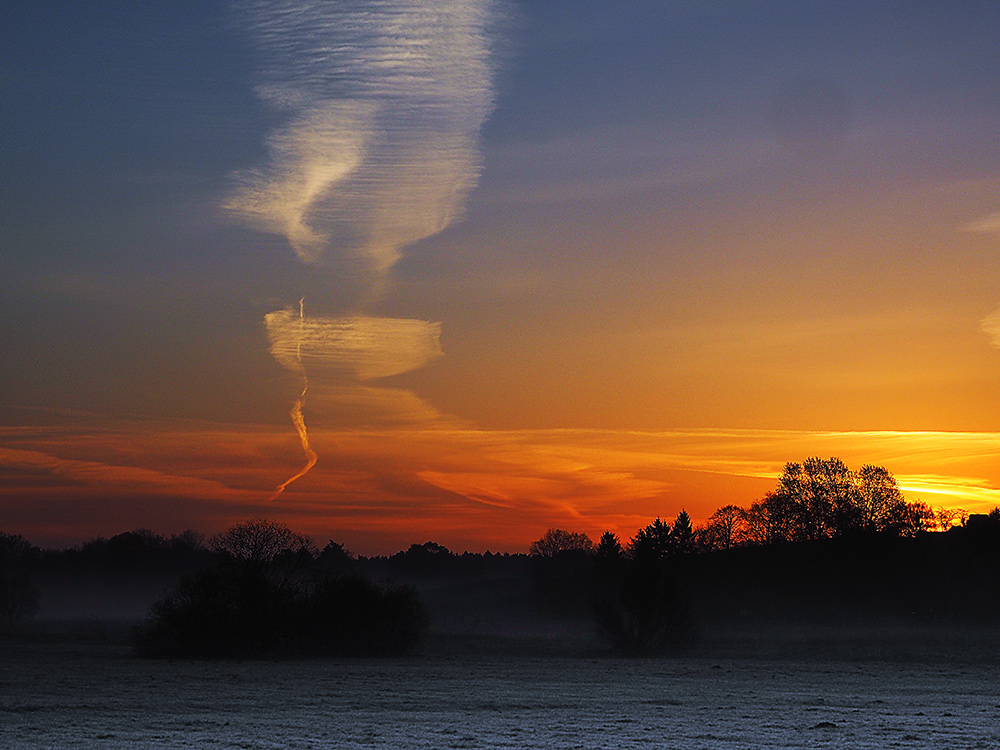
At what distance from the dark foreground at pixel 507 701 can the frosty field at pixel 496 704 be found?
0.07m

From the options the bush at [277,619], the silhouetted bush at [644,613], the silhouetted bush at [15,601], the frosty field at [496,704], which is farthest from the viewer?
the silhouetted bush at [15,601]

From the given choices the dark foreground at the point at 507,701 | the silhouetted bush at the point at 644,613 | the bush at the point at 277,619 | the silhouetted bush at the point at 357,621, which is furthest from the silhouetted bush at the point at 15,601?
the silhouetted bush at the point at 644,613

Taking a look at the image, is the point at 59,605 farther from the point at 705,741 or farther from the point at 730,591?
the point at 705,741

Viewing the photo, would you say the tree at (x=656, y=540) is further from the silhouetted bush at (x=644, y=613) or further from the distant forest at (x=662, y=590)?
the silhouetted bush at (x=644, y=613)

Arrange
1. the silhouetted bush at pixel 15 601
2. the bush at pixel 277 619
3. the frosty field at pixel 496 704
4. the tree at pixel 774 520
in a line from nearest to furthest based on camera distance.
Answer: the frosty field at pixel 496 704 < the bush at pixel 277 619 < the silhouetted bush at pixel 15 601 < the tree at pixel 774 520

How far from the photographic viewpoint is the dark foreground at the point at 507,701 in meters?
23.6

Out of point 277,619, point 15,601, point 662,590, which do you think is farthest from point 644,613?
point 15,601

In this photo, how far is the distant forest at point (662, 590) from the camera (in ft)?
221

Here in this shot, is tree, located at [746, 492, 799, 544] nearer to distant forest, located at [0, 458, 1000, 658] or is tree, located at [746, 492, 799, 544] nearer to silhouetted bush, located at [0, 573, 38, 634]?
distant forest, located at [0, 458, 1000, 658]

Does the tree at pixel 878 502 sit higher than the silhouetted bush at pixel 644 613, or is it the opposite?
the tree at pixel 878 502

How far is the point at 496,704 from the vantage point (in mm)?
33312

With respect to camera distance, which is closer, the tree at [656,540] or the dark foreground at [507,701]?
the dark foreground at [507,701]

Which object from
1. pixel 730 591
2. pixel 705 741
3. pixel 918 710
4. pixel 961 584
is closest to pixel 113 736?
pixel 705 741

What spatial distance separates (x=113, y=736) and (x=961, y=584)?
96164 millimetres
